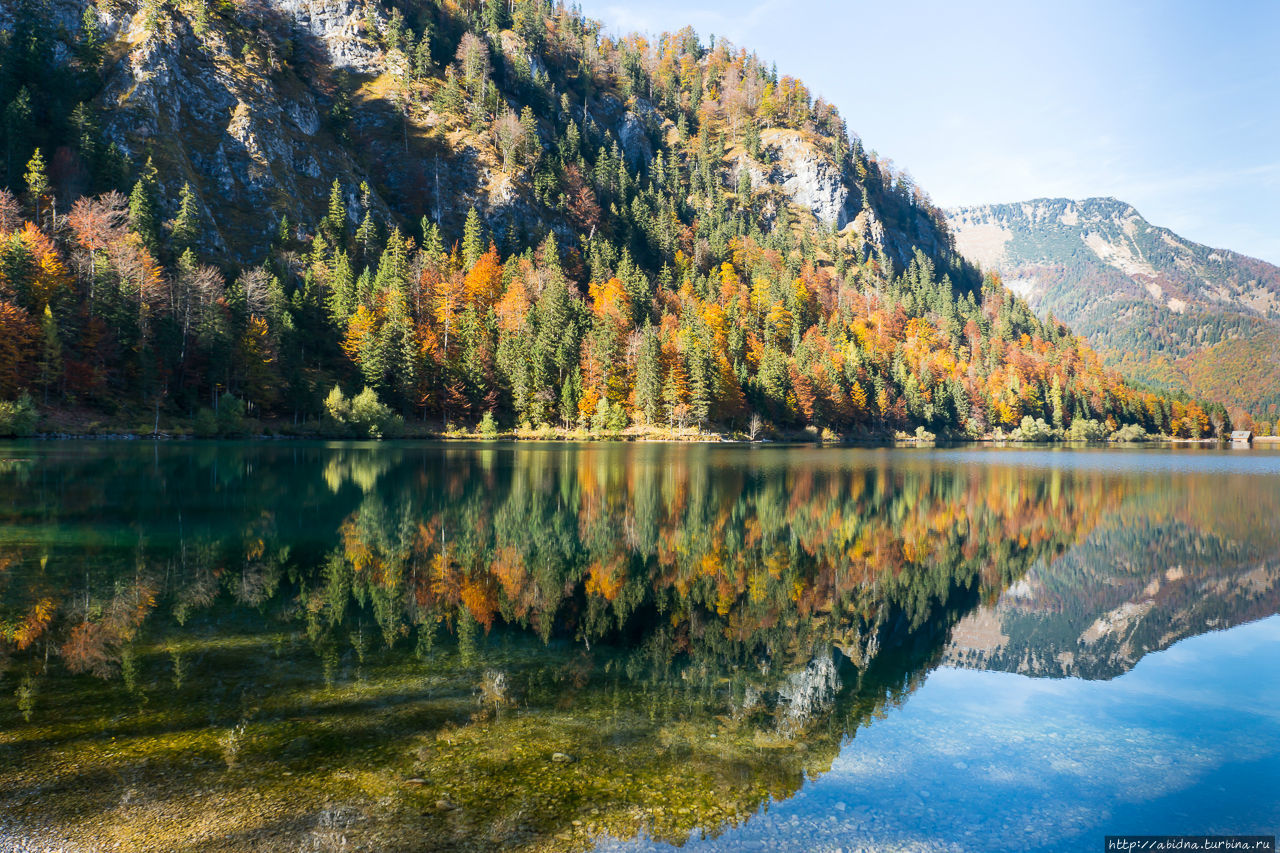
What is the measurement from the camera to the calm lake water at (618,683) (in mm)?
6207

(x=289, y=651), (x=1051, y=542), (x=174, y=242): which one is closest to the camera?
(x=289, y=651)

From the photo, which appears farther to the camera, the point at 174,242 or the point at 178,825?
the point at 174,242

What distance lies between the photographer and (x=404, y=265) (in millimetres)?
105188

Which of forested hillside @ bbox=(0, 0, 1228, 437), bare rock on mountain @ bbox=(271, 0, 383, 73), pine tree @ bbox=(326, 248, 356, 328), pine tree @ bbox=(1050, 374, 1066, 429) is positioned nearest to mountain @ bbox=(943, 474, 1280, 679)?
forested hillside @ bbox=(0, 0, 1228, 437)

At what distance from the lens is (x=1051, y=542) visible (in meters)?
22.5

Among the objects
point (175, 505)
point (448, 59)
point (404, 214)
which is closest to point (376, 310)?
point (404, 214)

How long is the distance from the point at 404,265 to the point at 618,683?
10667 cm

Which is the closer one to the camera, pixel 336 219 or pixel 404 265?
pixel 404 265

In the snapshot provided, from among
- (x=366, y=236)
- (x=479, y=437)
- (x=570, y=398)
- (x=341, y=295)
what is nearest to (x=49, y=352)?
(x=341, y=295)

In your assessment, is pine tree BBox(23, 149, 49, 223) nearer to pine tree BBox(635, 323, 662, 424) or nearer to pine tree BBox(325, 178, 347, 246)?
pine tree BBox(325, 178, 347, 246)

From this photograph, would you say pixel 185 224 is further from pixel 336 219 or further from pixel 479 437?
pixel 479 437

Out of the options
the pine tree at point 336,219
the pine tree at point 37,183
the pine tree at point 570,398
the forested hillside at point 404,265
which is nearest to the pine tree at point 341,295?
the forested hillside at point 404,265

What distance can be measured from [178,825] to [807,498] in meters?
27.7

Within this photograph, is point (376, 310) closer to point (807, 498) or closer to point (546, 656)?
point (807, 498)
